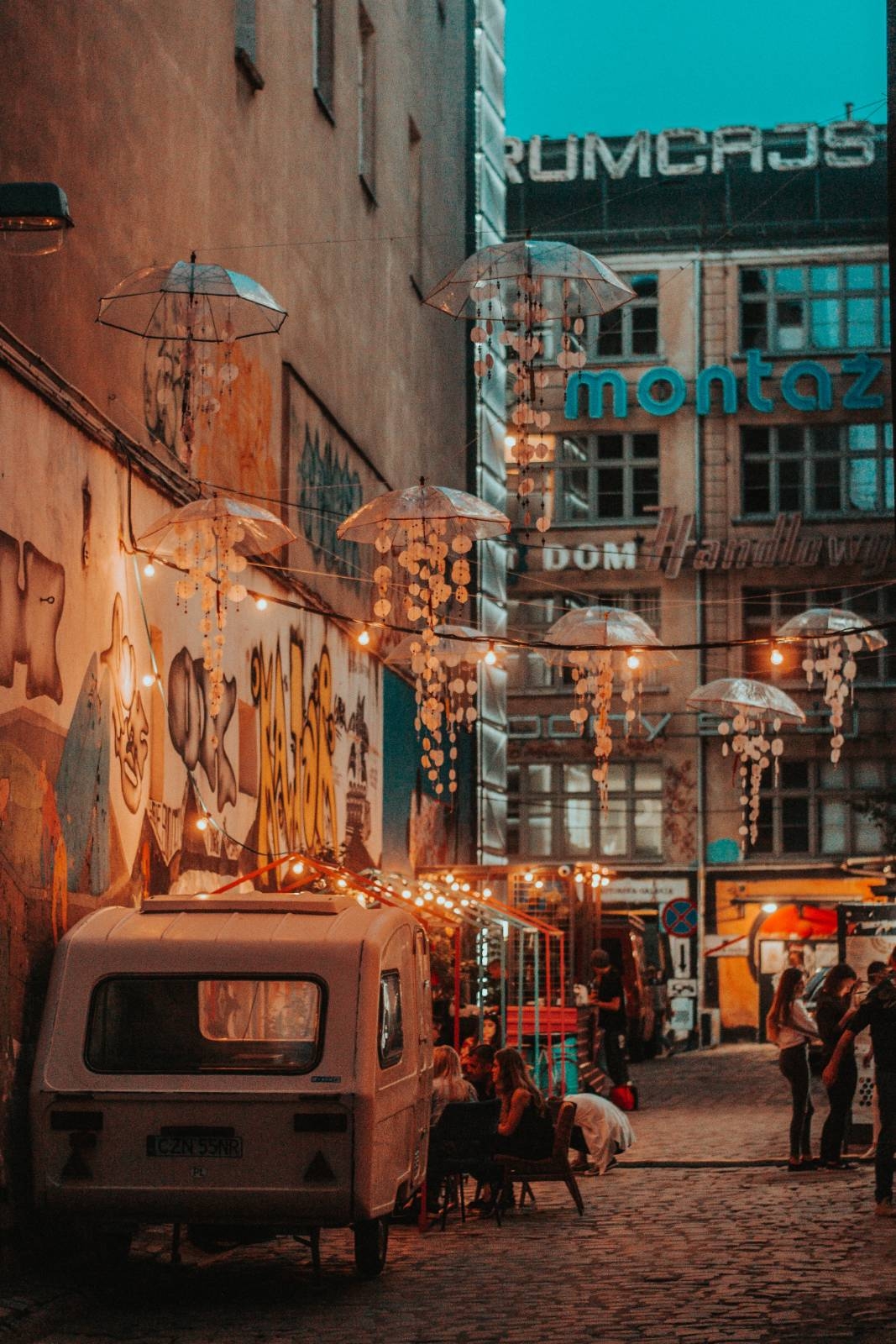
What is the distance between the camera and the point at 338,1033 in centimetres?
1177

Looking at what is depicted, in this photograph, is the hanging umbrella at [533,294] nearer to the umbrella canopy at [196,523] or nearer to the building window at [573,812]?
the umbrella canopy at [196,523]

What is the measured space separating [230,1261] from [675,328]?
41.0 m

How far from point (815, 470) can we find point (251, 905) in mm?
40013

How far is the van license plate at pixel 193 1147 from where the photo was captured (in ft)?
37.4

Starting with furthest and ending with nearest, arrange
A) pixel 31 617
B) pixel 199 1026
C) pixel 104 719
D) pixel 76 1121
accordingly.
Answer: pixel 104 719 → pixel 31 617 → pixel 199 1026 → pixel 76 1121

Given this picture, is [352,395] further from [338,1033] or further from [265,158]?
[338,1033]

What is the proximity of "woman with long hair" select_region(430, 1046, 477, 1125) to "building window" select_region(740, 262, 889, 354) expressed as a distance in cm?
3713

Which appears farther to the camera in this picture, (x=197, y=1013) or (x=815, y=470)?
(x=815, y=470)

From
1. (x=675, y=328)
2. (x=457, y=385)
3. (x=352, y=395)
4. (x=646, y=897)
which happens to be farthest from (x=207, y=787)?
(x=675, y=328)

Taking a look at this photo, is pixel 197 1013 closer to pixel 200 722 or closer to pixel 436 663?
pixel 200 722

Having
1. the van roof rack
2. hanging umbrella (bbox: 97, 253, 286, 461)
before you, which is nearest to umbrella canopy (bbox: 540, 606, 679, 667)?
hanging umbrella (bbox: 97, 253, 286, 461)

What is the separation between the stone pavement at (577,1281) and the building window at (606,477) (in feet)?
113

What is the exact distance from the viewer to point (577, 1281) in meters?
11.9

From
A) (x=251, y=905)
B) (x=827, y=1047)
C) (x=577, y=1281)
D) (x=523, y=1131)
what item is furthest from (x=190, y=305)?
(x=827, y=1047)
